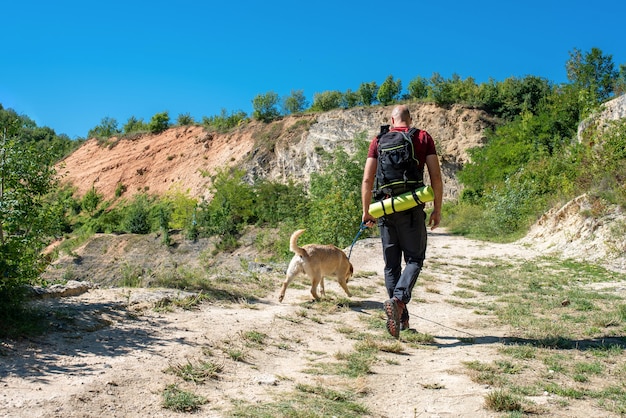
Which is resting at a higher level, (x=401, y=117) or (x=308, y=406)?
(x=401, y=117)

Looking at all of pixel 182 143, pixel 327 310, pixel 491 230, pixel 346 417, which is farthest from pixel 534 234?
pixel 182 143

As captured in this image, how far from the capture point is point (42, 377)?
11.6 ft

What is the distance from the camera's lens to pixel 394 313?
16.1ft

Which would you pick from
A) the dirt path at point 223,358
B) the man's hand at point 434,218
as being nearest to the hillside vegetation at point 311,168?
the dirt path at point 223,358

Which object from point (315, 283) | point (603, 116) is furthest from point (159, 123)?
point (315, 283)

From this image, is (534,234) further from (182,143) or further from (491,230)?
(182,143)

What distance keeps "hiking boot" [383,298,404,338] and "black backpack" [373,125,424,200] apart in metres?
1.08

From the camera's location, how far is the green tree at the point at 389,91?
39844mm

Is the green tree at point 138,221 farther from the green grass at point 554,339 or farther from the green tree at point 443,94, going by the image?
the green grass at point 554,339

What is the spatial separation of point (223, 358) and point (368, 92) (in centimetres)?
3832

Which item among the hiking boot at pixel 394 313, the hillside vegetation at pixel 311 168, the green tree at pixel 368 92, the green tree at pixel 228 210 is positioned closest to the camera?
the hiking boot at pixel 394 313

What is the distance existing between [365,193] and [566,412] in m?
2.85

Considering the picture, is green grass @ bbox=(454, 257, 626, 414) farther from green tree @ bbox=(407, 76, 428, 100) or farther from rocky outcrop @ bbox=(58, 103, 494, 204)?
green tree @ bbox=(407, 76, 428, 100)

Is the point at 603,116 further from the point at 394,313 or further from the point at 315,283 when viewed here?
the point at 394,313
